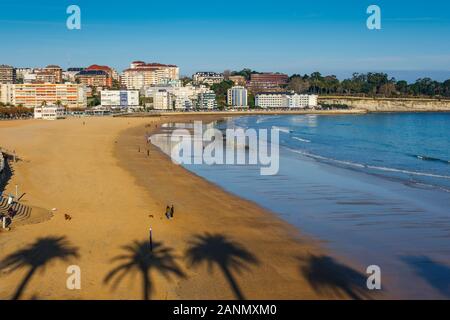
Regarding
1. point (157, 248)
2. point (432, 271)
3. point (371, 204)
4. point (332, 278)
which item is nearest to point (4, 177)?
point (157, 248)

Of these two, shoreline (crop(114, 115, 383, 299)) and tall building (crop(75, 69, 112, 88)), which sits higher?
tall building (crop(75, 69, 112, 88))

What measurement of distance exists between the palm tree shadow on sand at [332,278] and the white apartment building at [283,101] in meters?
148

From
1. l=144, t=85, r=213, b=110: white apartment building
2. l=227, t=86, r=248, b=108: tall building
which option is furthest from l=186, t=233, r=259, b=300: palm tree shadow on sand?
l=227, t=86, r=248, b=108: tall building

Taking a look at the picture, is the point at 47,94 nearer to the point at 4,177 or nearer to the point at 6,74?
the point at 6,74

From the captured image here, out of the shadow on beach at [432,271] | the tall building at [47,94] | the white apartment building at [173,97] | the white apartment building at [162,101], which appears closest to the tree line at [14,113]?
the tall building at [47,94]

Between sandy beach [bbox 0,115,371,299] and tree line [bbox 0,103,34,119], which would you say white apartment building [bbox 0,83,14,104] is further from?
sandy beach [bbox 0,115,371,299]

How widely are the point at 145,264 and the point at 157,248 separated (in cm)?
138

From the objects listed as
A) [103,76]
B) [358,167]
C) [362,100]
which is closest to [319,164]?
[358,167]

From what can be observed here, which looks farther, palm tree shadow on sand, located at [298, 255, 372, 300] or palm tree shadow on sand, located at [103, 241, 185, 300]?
palm tree shadow on sand, located at [103, 241, 185, 300]

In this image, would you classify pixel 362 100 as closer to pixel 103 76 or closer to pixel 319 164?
pixel 103 76

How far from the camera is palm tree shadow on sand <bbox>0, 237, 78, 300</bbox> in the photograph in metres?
11.7

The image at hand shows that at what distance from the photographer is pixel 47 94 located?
12850cm

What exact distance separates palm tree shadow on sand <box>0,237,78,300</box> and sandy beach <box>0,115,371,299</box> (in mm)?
22

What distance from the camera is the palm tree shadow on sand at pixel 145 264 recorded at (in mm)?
11273
